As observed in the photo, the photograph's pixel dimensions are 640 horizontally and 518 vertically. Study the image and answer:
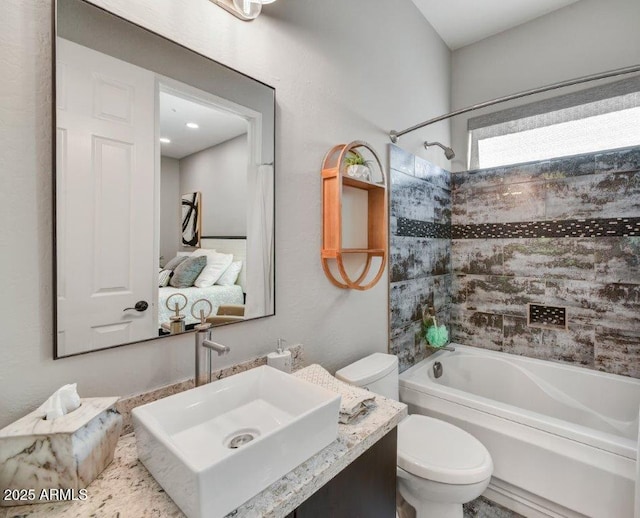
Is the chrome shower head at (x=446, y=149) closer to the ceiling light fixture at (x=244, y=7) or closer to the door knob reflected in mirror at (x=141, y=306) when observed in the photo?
A: the ceiling light fixture at (x=244, y=7)

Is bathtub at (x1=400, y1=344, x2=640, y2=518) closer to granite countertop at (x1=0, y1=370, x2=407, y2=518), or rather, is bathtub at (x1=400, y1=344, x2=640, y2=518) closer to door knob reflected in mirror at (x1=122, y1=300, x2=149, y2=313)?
granite countertop at (x1=0, y1=370, x2=407, y2=518)

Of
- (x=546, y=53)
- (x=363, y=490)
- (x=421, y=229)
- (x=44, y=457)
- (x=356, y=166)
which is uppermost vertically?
(x=546, y=53)

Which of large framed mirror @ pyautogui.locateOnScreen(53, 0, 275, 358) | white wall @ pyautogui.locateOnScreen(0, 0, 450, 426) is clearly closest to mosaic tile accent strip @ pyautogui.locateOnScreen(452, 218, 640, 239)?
white wall @ pyautogui.locateOnScreen(0, 0, 450, 426)

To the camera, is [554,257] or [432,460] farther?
[554,257]

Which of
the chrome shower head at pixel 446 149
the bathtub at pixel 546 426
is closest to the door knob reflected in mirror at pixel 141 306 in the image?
the bathtub at pixel 546 426

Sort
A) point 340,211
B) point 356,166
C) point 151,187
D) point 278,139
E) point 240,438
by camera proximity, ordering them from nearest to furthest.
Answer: point 240,438 < point 151,187 < point 278,139 < point 340,211 < point 356,166

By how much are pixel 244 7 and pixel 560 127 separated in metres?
2.48

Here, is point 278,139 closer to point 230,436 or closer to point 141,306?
point 141,306

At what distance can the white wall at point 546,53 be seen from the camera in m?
2.27

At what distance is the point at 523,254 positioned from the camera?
2.62 meters

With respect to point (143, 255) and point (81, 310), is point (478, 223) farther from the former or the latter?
point (81, 310)

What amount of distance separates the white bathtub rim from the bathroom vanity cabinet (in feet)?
3.14

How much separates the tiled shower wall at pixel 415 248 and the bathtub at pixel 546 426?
309 mm

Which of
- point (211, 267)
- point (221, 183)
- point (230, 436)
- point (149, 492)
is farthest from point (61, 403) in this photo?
point (221, 183)
